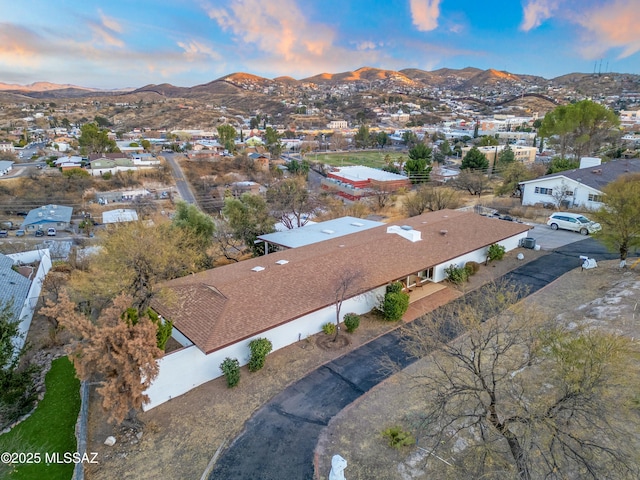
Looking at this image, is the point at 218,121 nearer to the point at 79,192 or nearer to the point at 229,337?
the point at 79,192

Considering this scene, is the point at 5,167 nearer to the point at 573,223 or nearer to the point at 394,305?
the point at 394,305

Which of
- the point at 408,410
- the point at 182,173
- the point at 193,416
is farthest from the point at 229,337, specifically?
the point at 182,173

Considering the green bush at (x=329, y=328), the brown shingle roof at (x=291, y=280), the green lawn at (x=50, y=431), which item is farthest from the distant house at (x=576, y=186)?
the green lawn at (x=50, y=431)

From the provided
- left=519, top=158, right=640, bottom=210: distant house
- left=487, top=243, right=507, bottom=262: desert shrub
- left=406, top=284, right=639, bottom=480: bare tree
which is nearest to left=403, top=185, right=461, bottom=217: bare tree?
left=519, top=158, right=640, bottom=210: distant house

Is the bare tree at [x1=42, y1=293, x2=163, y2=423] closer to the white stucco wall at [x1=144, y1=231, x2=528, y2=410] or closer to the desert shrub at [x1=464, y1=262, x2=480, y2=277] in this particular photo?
the white stucco wall at [x1=144, y1=231, x2=528, y2=410]

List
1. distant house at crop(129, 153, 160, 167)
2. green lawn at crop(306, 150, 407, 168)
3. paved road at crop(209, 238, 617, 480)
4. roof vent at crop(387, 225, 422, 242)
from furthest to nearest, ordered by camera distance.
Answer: green lawn at crop(306, 150, 407, 168) → distant house at crop(129, 153, 160, 167) → roof vent at crop(387, 225, 422, 242) → paved road at crop(209, 238, 617, 480)

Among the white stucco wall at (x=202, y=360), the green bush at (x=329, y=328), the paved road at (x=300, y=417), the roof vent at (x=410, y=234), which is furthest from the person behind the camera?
the roof vent at (x=410, y=234)

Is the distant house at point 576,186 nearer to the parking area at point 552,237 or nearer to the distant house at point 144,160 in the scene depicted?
the parking area at point 552,237
